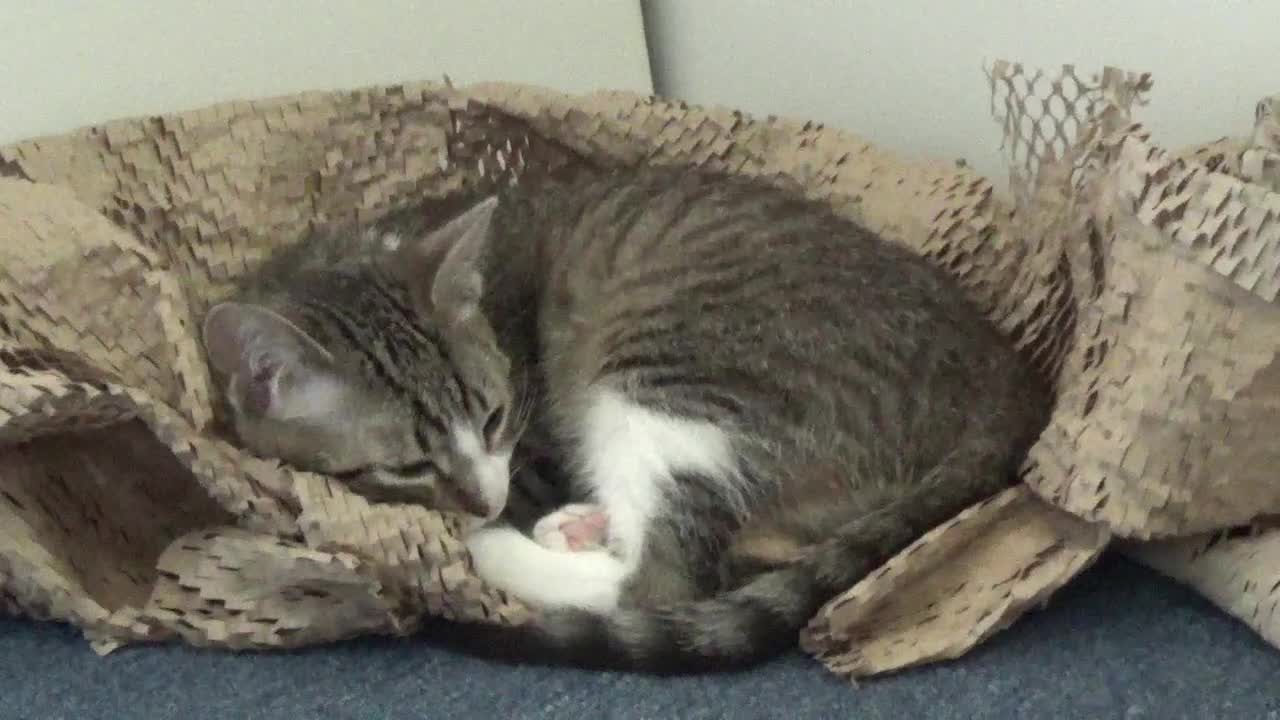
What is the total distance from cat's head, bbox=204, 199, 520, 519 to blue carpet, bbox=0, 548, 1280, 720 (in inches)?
7.4

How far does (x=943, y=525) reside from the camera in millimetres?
1076

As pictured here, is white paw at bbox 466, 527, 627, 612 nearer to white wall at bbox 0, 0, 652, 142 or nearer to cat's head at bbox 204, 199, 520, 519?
cat's head at bbox 204, 199, 520, 519

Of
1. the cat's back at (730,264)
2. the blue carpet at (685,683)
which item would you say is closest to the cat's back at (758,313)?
the cat's back at (730,264)

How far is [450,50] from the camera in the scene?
180 cm

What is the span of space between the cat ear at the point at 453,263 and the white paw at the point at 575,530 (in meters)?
0.24

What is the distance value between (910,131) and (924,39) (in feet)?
0.42

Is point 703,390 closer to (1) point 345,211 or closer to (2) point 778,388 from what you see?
(2) point 778,388

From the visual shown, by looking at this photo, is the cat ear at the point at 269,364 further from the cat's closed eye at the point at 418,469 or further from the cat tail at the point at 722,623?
the cat tail at the point at 722,623

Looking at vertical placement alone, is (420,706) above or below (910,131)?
below

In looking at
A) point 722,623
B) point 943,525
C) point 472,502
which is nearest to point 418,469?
point 472,502

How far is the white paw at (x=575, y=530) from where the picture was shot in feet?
4.00

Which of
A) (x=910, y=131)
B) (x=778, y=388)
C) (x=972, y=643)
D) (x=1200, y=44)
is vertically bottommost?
(x=972, y=643)

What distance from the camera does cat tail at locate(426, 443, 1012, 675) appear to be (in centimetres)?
101

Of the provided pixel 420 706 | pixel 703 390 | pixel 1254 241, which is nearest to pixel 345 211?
pixel 703 390
